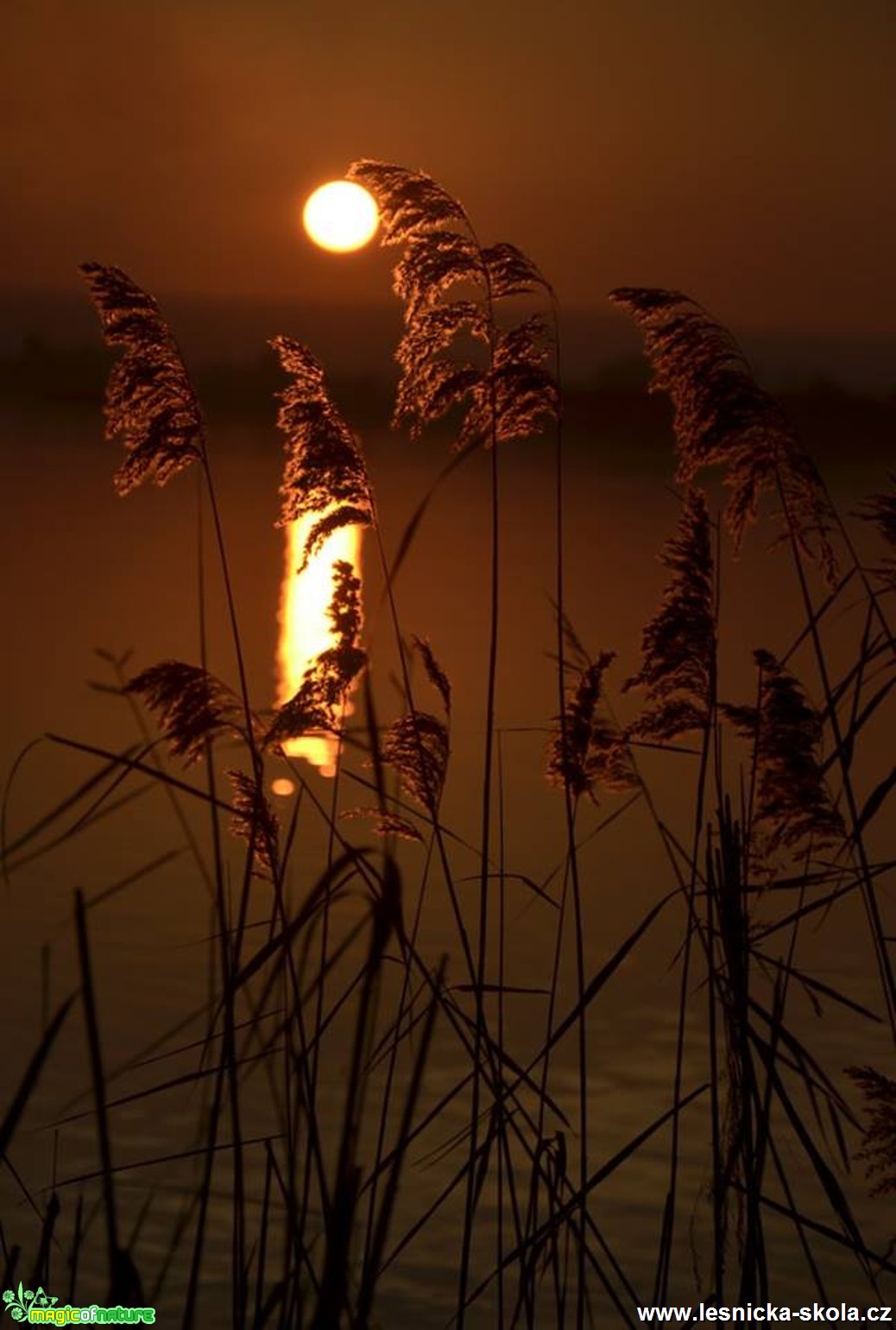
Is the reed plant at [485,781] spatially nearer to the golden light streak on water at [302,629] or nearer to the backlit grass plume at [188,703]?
the backlit grass plume at [188,703]

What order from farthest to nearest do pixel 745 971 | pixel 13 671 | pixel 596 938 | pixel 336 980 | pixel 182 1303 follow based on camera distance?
1. pixel 13 671
2. pixel 596 938
3. pixel 336 980
4. pixel 182 1303
5. pixel 745 971

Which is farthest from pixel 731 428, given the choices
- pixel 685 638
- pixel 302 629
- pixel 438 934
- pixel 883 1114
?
pixel 302 629

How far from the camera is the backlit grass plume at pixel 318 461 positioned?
3.76 m

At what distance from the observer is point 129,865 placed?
14.8 meters

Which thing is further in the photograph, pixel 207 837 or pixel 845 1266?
pixel 207 837

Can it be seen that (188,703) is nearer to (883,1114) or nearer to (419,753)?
(419,753)

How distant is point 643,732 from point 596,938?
9049mm

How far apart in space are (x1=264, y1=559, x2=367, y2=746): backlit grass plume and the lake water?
2.61ft

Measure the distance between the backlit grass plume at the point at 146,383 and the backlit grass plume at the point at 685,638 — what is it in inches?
37.7

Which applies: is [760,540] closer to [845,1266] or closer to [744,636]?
[744,636]

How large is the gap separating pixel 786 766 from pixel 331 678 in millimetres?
857

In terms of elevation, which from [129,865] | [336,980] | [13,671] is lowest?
[336,980]

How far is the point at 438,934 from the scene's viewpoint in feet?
41.5

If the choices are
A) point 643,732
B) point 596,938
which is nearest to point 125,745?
point 596,938
